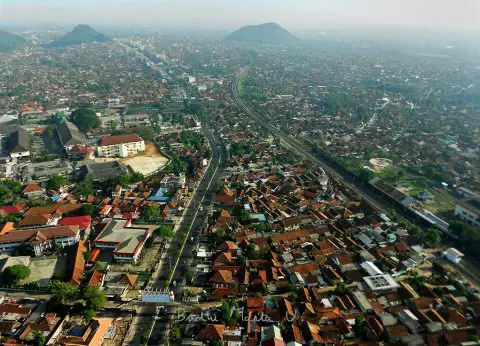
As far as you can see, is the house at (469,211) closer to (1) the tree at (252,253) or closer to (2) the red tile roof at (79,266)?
(1) the tree at (252,253)

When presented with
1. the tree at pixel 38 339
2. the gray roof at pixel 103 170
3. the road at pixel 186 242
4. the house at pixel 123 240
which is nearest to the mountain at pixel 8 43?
the gray roof at pixel 103 170

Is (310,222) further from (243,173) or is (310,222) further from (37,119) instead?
(37,119)

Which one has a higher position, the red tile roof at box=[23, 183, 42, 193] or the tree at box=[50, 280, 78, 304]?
the tree at box=[50, 280, 78, 304]

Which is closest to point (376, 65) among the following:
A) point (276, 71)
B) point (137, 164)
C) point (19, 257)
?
point (276, 71)

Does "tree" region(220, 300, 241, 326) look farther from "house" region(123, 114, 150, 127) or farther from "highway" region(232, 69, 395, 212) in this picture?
"house" region(123, 114, 150, 127)

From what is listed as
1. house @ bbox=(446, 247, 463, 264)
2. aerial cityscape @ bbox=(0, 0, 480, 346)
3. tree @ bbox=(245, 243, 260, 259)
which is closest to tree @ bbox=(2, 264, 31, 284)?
aerial cityscape @ bbox=(0, 0, 480, 346)

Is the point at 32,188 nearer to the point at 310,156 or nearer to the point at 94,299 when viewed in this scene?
the point at 94,299
